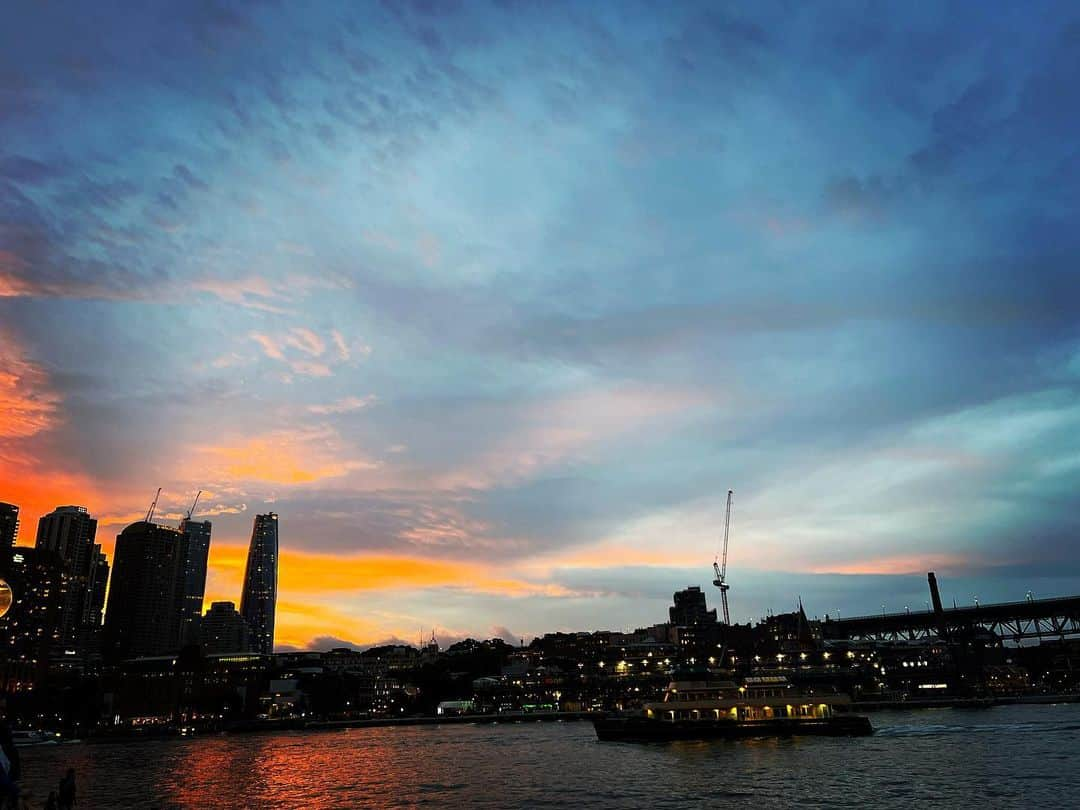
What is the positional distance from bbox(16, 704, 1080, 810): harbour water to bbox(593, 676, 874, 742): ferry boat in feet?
8.42

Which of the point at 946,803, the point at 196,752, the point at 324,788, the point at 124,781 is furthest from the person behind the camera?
the point at 196,752

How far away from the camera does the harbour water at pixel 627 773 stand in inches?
2459

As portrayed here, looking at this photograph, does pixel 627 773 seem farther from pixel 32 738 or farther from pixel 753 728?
pixel 32 738

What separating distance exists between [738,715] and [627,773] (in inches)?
1432

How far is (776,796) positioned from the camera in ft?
203

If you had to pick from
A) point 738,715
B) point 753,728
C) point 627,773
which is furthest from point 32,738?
point 753,728

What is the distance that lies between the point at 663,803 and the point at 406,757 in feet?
215

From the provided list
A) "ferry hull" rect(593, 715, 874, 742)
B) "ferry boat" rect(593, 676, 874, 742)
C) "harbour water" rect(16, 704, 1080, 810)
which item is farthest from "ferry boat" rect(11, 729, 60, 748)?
"ferry hull" rect(593, 715, 874, 742)

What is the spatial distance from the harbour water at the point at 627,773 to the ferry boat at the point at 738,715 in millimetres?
2567

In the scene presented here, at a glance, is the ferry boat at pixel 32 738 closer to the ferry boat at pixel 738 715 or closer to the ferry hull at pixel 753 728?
the ferry boat at pixel 738 715

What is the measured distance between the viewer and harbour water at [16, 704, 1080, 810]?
62469mm

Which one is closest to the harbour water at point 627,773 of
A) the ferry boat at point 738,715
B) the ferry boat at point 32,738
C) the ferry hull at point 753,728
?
the ferry hull at point 753,728

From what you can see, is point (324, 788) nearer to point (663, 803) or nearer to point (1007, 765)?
point (663, 803)

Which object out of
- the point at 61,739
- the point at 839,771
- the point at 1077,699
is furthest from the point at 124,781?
the point at 1077,699
